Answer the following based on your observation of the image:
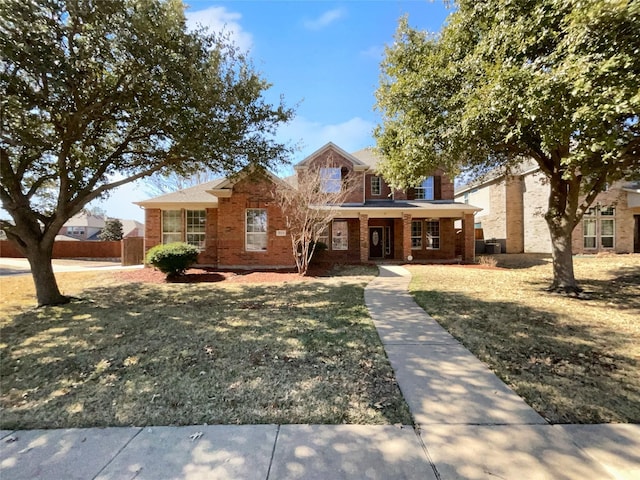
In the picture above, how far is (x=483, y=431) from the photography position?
2832mm

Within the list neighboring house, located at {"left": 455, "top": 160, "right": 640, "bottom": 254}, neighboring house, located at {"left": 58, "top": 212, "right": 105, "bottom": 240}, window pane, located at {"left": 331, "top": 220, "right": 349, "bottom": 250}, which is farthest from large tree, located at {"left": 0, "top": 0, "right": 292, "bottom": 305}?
neighboring house, located at {"left": 58, "top": 212, "right": 105, "bottom": 240}

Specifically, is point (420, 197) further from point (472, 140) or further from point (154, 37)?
point (154, 37)

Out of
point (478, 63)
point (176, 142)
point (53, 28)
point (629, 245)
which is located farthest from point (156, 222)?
point (629, 245)

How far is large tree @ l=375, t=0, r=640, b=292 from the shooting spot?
4918 millimetres

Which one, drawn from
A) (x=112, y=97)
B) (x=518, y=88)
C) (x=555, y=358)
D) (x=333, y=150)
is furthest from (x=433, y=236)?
(x=112, y=97)

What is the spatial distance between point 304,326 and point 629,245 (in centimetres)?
2380

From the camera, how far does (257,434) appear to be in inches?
111

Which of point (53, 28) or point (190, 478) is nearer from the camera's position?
point (190, 478)

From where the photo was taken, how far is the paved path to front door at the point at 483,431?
2371 mm

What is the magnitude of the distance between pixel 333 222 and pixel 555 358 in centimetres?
1509

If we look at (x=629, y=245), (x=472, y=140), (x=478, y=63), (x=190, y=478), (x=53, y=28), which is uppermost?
(x=53, y=28)

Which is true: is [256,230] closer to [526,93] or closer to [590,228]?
[526,93]

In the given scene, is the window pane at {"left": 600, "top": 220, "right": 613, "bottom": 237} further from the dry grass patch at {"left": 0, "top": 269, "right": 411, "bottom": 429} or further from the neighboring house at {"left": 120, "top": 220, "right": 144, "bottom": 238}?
the neighboring house at {"left": 120, "top": 220, "right": 144, "bottom": 238}

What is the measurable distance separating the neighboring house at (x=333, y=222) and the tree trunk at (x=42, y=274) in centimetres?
595
